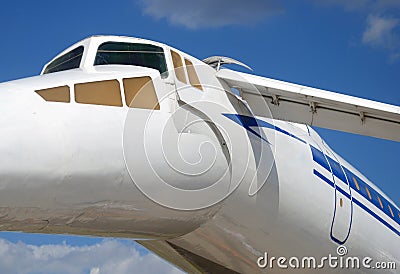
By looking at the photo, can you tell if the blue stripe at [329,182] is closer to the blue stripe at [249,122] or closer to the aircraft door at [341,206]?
the aircraft door at [341,206]

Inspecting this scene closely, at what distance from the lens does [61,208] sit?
564 centimetres

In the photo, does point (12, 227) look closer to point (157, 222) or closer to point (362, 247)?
point (157, 222)

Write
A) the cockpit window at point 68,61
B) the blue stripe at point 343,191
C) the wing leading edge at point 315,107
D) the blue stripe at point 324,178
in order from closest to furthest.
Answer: the cockpit window at point 68,61, the wing leading edge at point 315,107, the blue stripe at point 324,178, the blue stripe at point 343,191

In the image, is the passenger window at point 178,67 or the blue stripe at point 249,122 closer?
the passenger window at point 178,67

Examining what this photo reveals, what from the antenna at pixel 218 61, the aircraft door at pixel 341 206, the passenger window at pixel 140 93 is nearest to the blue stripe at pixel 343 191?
the aircraft door at pixel 341 206

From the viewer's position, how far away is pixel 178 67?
23.7 feet

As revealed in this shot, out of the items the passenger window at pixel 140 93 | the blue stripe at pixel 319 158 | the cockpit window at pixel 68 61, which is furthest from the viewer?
the blue stripe at pixel 319 158

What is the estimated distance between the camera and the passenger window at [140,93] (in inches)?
247

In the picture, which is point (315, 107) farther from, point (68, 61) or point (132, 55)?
point (68, 61)

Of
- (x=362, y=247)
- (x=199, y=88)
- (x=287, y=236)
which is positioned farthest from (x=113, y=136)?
(x=362, y=247)

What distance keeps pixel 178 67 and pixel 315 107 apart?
6.23 feet

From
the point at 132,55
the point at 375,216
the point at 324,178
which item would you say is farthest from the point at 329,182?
the point at 132,55

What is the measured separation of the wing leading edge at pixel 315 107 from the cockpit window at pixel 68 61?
167 centimetres

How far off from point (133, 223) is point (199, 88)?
1.77 m
